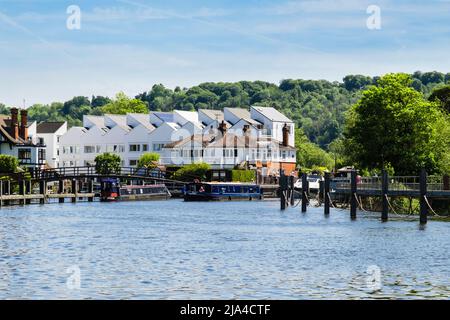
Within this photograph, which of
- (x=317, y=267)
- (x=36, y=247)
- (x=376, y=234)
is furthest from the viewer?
(x=376, y=234)

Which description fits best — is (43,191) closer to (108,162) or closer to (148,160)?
(108,162)

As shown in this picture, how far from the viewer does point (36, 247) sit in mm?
53281

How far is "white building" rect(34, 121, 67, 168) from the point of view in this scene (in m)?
187

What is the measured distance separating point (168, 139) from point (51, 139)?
1192 inches

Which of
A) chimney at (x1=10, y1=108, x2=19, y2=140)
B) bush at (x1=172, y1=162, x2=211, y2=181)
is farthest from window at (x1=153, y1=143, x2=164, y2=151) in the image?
chimney at (x1=10, y1=108, x2=19, y2=140)

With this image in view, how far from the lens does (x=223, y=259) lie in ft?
154

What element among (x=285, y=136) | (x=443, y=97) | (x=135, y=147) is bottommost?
(x=135, y=147)

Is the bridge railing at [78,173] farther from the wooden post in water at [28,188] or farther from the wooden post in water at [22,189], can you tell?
the wooden post in water at [22,189]

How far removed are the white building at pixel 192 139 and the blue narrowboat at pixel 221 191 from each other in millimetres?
17548

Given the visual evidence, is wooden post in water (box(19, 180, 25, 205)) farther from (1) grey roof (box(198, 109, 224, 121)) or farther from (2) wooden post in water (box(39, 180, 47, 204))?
(1) grey roof (box(198, 109, 224, 121))

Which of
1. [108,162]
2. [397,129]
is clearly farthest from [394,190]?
[108,162]
